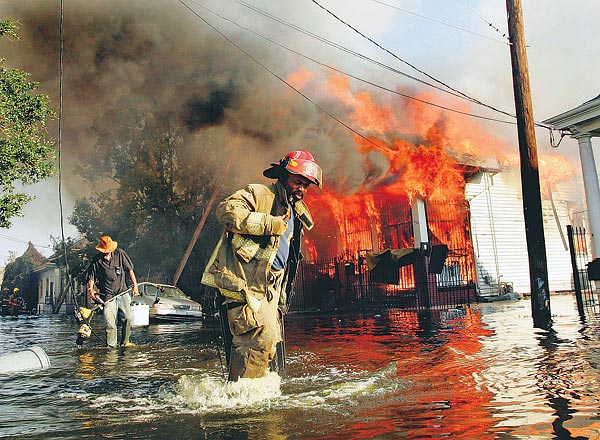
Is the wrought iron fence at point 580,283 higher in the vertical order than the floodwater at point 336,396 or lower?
higher

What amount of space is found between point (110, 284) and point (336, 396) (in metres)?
5.34

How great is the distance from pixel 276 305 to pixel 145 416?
1.22 m

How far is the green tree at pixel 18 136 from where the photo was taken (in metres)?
14.2

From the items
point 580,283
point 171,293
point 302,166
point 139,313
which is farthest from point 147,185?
point 302,166

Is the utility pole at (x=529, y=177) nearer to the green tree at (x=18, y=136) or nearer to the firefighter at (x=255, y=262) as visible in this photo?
the firefighter at (x=255, y=262)

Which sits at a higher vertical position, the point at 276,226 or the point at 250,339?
the point at 276,226

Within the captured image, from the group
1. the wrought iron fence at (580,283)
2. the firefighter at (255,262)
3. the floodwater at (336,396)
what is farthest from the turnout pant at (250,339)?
the wrought iron fence at (580,283)

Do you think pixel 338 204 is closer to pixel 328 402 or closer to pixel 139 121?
pixel 139 121

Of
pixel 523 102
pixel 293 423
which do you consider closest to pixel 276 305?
pixel 293 423

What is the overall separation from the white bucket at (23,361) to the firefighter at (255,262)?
310 centimetres

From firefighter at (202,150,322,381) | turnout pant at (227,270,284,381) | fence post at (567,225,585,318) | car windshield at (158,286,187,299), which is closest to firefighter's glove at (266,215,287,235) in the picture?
firefighter at (202,150,322,381)

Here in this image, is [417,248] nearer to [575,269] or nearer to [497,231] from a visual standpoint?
[497,231]

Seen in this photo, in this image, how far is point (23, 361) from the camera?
19.3 feet

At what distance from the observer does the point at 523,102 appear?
30.5 feet
